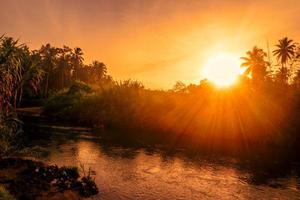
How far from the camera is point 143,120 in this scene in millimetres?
58844

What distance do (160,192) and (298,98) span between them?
3791 centimetres

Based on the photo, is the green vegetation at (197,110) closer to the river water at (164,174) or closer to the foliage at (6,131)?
the river water at (164,174)

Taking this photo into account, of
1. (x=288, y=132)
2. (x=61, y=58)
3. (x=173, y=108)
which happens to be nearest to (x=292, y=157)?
(x=288, y=132)

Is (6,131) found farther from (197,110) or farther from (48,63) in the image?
(48,63)

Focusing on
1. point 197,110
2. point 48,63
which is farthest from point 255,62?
point 48,63

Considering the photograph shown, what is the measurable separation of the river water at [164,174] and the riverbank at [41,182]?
4.40ft

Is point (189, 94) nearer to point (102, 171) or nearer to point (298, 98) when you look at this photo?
point (298, 98)

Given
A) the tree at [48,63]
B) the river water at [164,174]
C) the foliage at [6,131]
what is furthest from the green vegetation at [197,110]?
the tree at [48,63]

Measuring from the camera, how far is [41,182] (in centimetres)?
1698

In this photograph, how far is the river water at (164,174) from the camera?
19703mm

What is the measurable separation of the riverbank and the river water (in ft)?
4.40

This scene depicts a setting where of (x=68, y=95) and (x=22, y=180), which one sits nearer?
(x=22, y=180)

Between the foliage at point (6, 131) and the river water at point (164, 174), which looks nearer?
the foliage at point (6, 131)

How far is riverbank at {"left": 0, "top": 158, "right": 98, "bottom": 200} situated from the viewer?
607 inches
